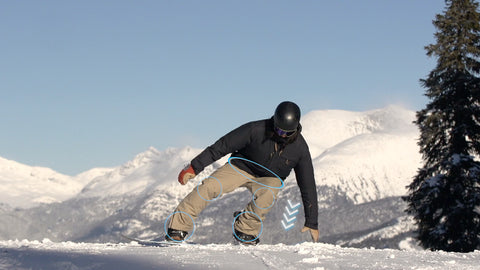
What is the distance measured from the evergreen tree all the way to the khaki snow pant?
12.1 meters

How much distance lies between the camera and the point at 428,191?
2017cm

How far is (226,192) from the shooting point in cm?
909

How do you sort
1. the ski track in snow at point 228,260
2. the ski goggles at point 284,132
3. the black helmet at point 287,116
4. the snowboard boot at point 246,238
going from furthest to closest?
the snowboard boot at point 246,238
the ski goggles at point 284,132
the black helmet at point 287,116
the ski track in snow at point 228,260

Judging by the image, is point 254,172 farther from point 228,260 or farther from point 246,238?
point 228,260

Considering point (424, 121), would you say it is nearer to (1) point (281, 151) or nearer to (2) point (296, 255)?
(1) point (281, 151)

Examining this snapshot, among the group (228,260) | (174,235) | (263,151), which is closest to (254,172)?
(263,151)

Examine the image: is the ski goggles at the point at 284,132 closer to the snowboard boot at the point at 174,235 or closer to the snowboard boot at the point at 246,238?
the snowboard boot at the point at 246,238

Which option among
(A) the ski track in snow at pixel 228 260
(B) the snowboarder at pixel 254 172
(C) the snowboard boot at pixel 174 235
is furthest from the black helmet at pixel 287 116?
(C) the snowboard boot at pixel 174 235

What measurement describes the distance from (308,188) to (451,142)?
42.9 ft

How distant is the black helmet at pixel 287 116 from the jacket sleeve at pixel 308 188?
776 millimetres

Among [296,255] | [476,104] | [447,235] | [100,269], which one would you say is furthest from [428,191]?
[100,269]

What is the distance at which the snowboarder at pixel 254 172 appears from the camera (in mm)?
8883

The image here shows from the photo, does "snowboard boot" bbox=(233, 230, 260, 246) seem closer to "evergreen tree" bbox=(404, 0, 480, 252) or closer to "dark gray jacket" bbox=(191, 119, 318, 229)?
"dark gray jacket" bbox=(191, 119, 318, 229)

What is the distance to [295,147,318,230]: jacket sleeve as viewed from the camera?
364 inches
